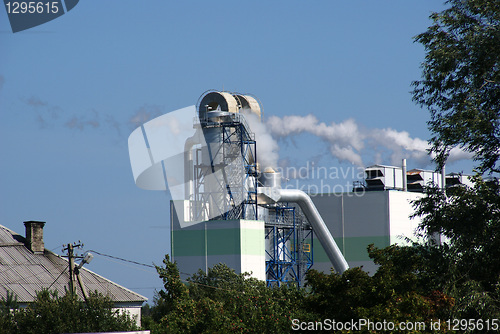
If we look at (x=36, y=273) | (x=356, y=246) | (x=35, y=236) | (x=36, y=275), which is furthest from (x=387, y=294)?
(x=356, y=246)

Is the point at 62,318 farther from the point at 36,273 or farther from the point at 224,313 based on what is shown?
the point at 36,273

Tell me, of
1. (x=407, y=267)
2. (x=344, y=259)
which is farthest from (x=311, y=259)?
(x=407, y=267)

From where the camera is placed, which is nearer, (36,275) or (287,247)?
(36,275)

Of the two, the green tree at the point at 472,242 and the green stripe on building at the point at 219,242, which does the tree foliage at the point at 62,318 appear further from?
the green stripe on building at the point at 219,242

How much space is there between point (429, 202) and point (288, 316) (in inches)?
318

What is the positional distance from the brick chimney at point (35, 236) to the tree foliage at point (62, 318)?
1065cm

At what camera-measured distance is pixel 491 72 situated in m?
→ 21.8

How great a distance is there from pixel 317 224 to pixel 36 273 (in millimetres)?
26482

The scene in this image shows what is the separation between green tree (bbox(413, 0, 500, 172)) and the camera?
2142 centimetres

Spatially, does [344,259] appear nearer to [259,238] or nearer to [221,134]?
[259,238]

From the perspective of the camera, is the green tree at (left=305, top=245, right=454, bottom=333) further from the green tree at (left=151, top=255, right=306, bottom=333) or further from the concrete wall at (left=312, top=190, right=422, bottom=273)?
the concrete wall at (left=312, top=190, right=422, bottom=273)

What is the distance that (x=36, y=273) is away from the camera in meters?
36.3

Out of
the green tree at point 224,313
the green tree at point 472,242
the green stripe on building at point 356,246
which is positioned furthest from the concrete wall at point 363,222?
the green tree at point 472,242

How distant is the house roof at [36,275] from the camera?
3491cm
